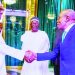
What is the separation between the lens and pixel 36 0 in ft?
23.4

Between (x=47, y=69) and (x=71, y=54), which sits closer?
(x=71, y=54)

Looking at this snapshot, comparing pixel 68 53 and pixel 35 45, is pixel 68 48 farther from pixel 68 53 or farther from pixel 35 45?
pixel 35 45

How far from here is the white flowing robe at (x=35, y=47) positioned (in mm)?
6574

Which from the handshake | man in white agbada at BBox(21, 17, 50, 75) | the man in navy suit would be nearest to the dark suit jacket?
the man in navy suit

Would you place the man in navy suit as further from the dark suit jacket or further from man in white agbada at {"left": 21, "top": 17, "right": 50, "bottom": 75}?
man in white agbada at {"left": 21, "top": 17, "right": 50, "bottom": 75}

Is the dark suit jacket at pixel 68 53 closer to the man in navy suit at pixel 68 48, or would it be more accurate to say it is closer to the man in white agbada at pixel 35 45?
the man in navy suit at pixel 68 48

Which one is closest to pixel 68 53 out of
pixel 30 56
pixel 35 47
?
pixel 30 56

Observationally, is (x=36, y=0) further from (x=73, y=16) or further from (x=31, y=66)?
(x=73, y=16)

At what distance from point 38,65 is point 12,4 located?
1.45 meters

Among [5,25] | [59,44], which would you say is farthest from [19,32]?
[59,44]

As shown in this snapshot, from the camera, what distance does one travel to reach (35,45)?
6.57 meters

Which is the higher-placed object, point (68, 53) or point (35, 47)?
point (68, 53)

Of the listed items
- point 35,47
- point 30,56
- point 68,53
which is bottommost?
point 35,47

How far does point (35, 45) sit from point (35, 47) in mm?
40
